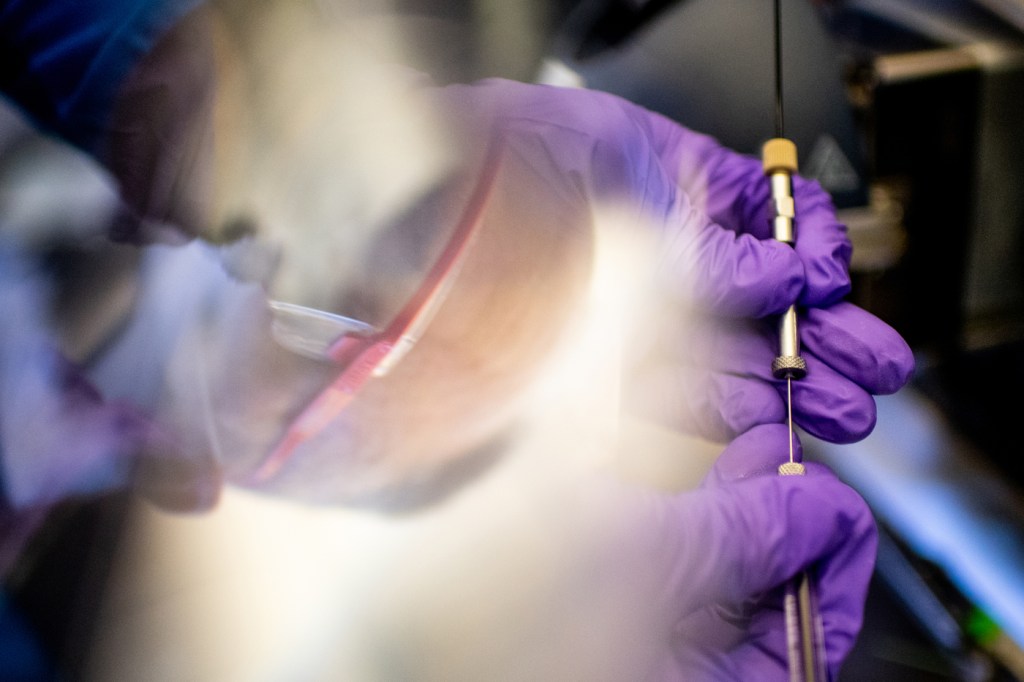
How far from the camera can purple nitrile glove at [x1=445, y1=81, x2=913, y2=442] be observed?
1.94ft

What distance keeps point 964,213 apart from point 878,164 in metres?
0.17

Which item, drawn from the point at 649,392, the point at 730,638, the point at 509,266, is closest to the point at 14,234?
the point at 509,266

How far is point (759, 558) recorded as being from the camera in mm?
528

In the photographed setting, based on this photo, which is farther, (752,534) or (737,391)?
(737,391)

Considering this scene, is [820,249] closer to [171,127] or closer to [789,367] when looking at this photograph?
[789,367]

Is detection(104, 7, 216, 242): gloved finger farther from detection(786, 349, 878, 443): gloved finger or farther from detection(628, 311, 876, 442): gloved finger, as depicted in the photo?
detection(786, 349, 878, 443): gloved finger

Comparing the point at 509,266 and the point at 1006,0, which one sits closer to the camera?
the point at 509,266

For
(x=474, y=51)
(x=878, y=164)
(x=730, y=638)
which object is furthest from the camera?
(x=878, y=164)

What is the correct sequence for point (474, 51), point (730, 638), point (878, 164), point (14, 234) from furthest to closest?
point (878, 164), point (474, 51), point (14, 234), point (730, 638)

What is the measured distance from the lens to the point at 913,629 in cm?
92

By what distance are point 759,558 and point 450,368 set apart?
0.31 m

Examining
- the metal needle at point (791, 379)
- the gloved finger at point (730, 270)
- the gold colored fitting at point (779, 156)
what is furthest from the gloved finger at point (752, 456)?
the gold colored fitting at point (779, 156)

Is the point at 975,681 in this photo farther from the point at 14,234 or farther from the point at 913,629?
the point at 14,234

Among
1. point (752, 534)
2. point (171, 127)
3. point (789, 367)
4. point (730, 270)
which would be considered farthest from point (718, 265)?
point (171, 127)
